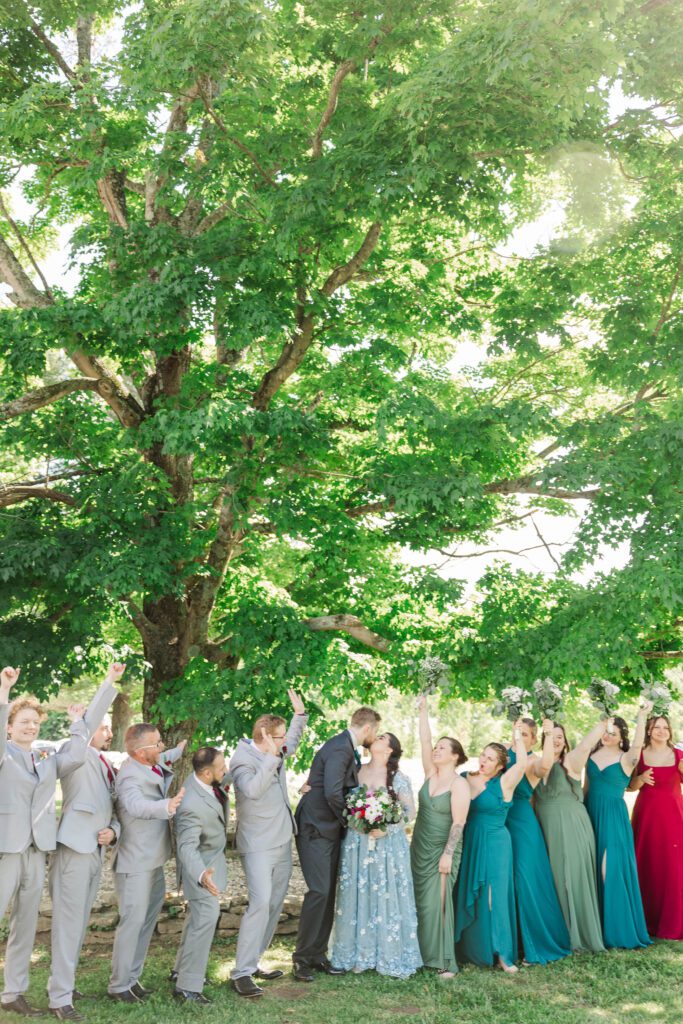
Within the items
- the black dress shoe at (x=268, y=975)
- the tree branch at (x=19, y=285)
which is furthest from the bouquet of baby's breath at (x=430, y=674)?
the tree branch at (x=19, y=285)

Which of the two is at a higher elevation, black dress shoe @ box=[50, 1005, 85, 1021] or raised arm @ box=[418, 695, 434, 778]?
raised arm @ box=[418, 695, 434, 778]

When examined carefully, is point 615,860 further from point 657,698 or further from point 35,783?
point 35,783

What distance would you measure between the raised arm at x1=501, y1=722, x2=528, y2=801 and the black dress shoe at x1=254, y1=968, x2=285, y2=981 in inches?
88.1

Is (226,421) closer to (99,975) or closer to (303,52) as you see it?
(303,52)

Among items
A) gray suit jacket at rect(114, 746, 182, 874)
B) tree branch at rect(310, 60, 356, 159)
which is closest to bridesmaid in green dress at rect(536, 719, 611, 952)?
gray suit jacket at rect(114, 746, 182, 874)

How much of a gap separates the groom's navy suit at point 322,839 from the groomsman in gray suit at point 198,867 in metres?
0.82

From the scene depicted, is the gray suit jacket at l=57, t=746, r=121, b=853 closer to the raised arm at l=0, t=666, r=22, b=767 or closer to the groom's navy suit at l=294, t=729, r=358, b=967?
the raised arm at l=0, t=666, r=22, b=767

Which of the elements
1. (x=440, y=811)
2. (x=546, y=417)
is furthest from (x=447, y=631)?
(x=440, y=811)

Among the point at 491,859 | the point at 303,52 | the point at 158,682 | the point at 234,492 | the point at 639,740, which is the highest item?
the point at 303,52

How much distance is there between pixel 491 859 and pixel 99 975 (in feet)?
10.6

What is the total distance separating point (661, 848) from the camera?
7.97 metres

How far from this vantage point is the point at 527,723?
24.3ft

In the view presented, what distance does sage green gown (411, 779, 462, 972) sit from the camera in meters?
6.88

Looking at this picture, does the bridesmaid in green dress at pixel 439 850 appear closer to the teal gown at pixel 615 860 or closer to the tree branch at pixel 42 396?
the teal gown at pixel 615 860
